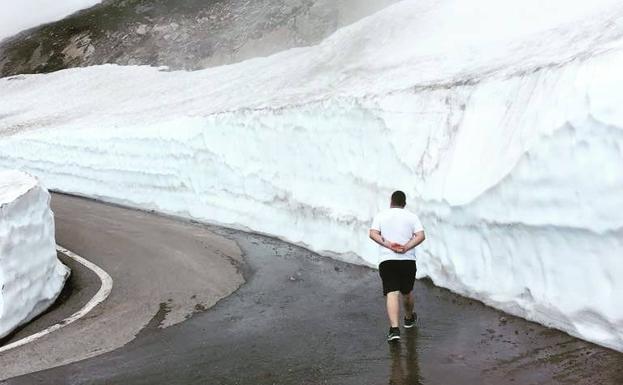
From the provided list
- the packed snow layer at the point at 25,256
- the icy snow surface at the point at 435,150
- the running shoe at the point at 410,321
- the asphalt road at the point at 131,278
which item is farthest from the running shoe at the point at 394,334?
the packed snow layer at the point at 25,256

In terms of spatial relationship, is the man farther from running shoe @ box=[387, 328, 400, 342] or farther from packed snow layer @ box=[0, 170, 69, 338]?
packed snow layer @ box=[0, 170, 69, 338]

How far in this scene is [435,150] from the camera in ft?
39.5

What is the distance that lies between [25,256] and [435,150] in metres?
6.78

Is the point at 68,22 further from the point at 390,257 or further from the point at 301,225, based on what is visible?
the point at 390,257

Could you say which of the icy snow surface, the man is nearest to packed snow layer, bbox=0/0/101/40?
the icy snow surface

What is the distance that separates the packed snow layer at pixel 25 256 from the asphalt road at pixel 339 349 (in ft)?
6.42

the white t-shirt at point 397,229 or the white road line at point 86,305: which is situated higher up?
the white t-shirt at point 397,229

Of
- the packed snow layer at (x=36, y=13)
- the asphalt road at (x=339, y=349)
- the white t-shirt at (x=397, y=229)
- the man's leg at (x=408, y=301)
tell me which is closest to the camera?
the asphalt road at (x=339, y=349)

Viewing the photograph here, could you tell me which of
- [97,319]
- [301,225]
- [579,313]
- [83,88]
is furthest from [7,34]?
[579,313]

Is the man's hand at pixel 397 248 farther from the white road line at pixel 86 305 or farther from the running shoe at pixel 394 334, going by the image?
the white road line at pixel 86 305

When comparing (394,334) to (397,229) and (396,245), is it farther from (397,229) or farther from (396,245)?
(397,229)

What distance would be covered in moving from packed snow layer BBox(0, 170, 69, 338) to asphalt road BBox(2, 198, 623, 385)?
1.96 meters

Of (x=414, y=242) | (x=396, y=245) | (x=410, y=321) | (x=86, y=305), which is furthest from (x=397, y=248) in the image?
(x=86, y=305)

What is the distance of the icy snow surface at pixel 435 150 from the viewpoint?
8.22m
